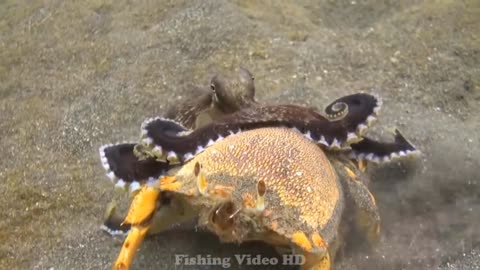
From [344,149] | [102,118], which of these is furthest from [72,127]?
[344,149]

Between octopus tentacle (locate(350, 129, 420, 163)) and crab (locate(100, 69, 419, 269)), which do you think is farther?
octopus tentacle (locate(350, 129, 420, 163))

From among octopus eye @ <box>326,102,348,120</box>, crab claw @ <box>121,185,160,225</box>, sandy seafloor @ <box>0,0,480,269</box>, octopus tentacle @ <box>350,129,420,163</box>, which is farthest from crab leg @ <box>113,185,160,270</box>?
octopus tentacle @ <box>350,129,420,163</box>

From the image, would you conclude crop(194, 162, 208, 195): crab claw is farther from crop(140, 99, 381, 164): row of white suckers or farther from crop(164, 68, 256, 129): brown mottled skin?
crop(164, 68, 256, 129): brown mottled skin

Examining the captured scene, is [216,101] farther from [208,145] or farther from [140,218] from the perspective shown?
[140,218]

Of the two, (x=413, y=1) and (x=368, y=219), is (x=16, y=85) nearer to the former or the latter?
(x=368, y=219)

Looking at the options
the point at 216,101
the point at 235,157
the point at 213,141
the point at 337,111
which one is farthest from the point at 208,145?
the point at 337,111

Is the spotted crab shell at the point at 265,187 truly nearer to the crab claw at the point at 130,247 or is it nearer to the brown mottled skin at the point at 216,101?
A: the crab claw at the point at 130,247
